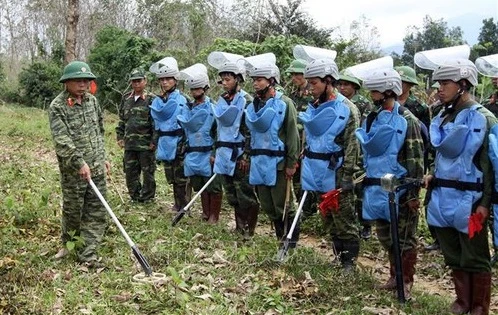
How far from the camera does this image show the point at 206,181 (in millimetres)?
7688

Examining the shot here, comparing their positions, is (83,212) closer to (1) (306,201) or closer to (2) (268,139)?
(2) (268,139)

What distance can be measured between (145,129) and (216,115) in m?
1.79

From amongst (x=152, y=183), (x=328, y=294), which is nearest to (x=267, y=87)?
(x=328, y=294)

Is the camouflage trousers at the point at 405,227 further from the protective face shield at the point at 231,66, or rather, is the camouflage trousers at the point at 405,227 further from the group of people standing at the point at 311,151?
the protective face shield at the point at 231,66

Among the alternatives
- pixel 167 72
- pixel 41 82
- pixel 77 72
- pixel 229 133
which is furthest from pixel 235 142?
pixel 41 82

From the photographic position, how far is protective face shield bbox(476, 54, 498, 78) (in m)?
4.86

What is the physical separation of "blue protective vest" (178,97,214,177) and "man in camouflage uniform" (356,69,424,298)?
278 cm

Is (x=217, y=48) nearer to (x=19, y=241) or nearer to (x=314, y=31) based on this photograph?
(x=314, y=31)

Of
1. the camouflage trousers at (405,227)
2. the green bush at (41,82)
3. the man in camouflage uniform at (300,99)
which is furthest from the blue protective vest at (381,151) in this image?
the green bush at (41,82)

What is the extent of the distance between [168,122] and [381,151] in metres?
3.72

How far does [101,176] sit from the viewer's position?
19.2 feet

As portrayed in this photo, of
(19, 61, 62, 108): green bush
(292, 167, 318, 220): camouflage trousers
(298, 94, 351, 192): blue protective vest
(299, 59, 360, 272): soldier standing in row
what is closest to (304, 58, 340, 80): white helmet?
(299, 59, 360, 272): soldier standing in row

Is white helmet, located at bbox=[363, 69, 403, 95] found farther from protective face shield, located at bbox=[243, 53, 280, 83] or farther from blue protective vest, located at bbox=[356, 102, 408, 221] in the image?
protective face shield, located at bbox=[243, 53, 280, 83]

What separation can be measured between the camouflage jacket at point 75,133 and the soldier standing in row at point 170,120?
6.73ft
